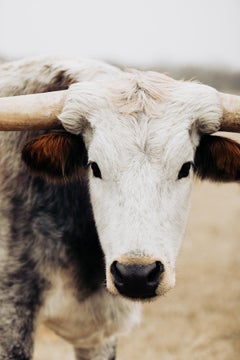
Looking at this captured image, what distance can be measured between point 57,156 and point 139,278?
97 centimetres

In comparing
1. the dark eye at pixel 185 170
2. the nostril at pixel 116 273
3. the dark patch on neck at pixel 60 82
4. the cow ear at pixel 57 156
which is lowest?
the nostril at pixel 116 273

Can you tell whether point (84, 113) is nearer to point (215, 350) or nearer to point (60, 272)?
point (60, 272)

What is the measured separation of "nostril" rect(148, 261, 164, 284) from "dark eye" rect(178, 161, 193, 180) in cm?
52

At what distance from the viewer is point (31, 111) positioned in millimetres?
3650

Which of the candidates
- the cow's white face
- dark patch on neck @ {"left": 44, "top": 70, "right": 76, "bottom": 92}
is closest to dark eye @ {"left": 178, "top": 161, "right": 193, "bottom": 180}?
the cow's white face

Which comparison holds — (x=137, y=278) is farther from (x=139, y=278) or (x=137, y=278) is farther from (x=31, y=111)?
(x=31, y=111)

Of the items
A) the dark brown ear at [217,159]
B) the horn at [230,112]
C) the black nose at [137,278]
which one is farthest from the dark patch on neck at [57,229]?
the horn at [230,112]

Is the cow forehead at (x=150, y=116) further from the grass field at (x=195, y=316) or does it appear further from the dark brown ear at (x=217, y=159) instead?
the grass field at (x=195, y=316)

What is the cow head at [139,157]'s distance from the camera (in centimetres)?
326

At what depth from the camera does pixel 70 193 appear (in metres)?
4.14

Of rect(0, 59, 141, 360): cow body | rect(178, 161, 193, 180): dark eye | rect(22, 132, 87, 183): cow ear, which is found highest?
rect(178, 161, 193, 180): dark eye

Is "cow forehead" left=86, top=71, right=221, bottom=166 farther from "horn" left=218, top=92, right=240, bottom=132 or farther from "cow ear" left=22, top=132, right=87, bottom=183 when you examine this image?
"cow ear" left=22, top=132, right=87, bottom=183

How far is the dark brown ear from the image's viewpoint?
3.79m

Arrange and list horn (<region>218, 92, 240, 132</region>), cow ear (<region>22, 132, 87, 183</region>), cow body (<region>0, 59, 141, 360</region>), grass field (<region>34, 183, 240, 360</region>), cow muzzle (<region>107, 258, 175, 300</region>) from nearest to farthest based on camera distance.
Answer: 1. cow muzzle (<region>107, 258, 175, 300</region>)
2. horn (<region>218, 92, 240, 132</region>)
3. cow ear (<region>22, 132, 87, 183</region>)
4. cow body (<region>0, 59, 141, 360</region>)
5. grass field (<region>34, 183, 240, 360</region>)
